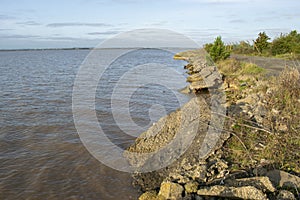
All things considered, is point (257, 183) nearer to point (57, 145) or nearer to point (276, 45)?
point (57, 145)

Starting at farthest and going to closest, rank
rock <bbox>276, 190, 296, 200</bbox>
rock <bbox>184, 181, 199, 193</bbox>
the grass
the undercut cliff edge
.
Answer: the grass, rock <bbox>184, 181, 199, 193</bbox>, the undercut cliff edge, rock <bbox>276, 190, 296, 200</bbox>

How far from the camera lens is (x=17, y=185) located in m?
5.54

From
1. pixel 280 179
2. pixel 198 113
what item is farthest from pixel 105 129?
pixel 280 179

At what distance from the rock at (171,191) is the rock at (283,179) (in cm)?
169

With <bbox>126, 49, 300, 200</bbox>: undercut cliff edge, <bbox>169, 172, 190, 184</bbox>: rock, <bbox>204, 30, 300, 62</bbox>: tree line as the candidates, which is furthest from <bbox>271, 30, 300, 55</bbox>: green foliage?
<bbox>169, 172, 190, 184</bbox>: rock

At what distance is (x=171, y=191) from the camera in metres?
4.35

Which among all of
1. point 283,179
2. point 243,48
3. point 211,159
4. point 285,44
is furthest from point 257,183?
point 243,48

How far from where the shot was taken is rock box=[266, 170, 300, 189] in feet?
14.0

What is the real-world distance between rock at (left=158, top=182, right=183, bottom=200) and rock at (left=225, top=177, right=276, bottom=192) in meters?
0.86

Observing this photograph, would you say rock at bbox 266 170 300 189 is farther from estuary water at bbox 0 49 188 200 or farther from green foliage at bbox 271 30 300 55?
green foliage at bbox 271 30 300 55

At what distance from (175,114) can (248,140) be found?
86.7 inches

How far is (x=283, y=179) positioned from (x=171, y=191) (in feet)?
6.56

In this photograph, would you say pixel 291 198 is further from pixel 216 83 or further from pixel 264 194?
pixel 216 83

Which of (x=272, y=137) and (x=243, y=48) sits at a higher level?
(x=243, y=48)
